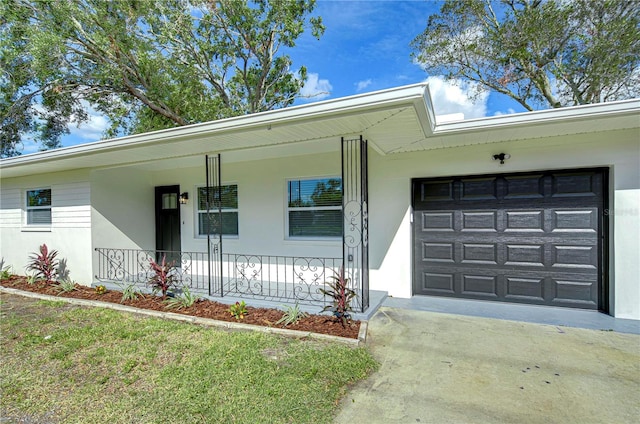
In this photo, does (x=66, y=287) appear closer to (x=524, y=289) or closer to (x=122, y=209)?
(x=122, y=209)

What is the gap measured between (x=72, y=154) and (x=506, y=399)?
682 cm

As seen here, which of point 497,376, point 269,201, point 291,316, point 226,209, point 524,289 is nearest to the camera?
point 497,376

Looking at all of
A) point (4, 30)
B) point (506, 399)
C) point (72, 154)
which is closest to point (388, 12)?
point (72, 154)

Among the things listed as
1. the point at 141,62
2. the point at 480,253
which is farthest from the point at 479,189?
the point at 141,62

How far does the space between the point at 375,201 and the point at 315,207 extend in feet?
3.97

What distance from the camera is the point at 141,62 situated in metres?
9.02

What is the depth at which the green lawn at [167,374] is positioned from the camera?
7.48ft

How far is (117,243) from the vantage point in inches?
259

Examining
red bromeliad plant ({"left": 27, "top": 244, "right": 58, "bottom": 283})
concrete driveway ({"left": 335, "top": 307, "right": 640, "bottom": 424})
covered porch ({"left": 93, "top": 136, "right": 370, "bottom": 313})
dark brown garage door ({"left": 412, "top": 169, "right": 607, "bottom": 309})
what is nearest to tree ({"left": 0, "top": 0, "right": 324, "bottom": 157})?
covered porch ({"left": 93, "top": 136, "right": 370, "bottom": 313})

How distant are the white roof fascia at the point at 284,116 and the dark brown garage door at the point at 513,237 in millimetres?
2005

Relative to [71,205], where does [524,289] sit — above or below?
below

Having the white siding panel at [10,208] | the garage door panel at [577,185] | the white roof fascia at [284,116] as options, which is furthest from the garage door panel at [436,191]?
the white siding panel at [10,208]

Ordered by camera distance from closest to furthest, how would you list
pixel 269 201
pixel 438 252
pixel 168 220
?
pixel 438 252 < pixel 269 201 < pixel 168 220

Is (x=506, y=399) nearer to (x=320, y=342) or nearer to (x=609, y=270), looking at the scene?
(x=320, y=342)
